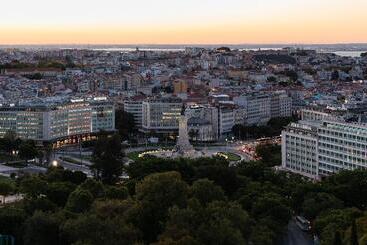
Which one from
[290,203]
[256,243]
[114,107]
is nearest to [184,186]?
[256,243]

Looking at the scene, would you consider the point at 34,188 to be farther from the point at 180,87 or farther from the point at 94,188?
the point at 180,87

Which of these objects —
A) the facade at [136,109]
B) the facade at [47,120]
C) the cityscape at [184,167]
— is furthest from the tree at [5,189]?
→ the facade at [136,109]

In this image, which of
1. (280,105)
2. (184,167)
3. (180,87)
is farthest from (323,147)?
(180,87)

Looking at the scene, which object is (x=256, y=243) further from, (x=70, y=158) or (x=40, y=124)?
(x=40, y=124)

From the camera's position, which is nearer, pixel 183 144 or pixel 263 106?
pixel 183 144

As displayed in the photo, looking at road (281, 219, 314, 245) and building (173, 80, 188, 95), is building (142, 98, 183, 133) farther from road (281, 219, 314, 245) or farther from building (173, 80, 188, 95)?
road (281, 219, 314, 245)

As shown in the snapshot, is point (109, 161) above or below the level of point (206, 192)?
below
